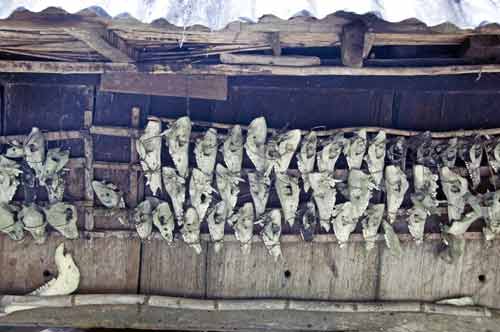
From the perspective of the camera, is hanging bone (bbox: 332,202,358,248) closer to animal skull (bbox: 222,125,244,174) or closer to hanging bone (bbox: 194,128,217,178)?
animal skull (bbox: 222,125,244,174)

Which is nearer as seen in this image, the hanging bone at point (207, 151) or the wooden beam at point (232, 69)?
the wooden beam at point (232, 69)

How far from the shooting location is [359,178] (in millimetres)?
3445

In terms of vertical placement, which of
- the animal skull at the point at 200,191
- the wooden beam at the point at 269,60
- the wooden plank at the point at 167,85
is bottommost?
the animal skull at the point at 200,191

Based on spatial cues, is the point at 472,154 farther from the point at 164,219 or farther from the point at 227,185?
the point at 164,219

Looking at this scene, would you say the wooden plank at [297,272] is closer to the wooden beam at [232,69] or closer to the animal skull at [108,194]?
the animal skull at [108,194]

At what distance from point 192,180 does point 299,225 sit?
0.82 metres

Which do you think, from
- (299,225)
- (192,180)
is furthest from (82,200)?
(299,225)

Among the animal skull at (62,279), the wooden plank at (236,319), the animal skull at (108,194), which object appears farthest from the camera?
the wooden plank at (236,319)

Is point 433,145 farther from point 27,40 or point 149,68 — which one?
point 27,40

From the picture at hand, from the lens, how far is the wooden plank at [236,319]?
372 centimetres

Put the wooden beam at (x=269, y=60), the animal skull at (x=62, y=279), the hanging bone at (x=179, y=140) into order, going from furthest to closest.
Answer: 1. the animal skull at (x=62, y=279)
2. the hanging bone at (x=179, y=140)
3. the wooden beam at (x=269, y=60)

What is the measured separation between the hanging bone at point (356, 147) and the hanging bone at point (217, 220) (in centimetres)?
91

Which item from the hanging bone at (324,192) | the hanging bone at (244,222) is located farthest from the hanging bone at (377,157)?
the hanging bone at (244,222)

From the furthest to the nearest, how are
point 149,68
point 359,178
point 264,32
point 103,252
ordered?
point 103,252
point 359,178
point 149,68
point 264,32
